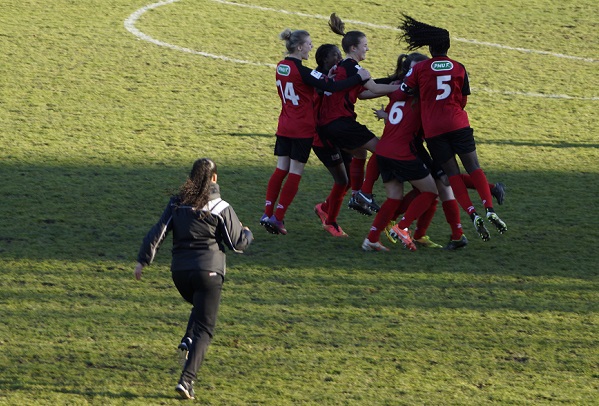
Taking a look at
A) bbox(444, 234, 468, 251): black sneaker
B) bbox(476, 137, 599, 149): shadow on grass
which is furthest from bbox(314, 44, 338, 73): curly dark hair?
bbox(476, 137, 599, 149): shadow on grass

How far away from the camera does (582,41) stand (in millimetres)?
15555

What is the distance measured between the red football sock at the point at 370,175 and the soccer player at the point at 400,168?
14.1 inches

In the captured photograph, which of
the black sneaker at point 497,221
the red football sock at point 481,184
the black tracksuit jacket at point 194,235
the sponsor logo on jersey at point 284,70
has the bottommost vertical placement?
the black sneaker at point 497,221

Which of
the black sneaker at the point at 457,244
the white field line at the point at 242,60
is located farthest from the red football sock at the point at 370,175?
the white field line at the point at 242,60

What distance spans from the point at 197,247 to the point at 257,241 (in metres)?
2.86

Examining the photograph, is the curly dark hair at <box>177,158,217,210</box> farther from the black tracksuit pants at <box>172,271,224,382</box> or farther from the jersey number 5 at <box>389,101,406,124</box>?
the jersey number 5 at <box>389,101,406,124</box>

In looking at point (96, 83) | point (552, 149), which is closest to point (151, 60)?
point (96, 83)

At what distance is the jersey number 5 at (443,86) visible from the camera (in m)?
8.29

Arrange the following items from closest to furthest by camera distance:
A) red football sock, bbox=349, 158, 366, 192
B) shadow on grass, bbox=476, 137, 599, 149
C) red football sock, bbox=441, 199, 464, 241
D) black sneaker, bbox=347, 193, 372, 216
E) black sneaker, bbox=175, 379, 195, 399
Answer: black sneaker, bbox=175, 379, 195, 399 → red football sock, bbox=441, 199, 464, 241 → black sneaker, bbox=347, 193, 372, 216 → red football sock, bbox=349, 158, 366, 192 → shadow on grass, bbox=476, 137, 599, 149

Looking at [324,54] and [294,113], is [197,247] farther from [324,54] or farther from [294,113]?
[324,54]

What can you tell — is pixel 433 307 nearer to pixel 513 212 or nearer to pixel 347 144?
pixel 347 144

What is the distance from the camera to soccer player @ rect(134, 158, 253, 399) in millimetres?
5945

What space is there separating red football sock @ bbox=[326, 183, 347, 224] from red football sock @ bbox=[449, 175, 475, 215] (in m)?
1.00

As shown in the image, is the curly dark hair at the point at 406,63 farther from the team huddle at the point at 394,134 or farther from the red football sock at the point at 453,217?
the red football sock at the point at 453,217
